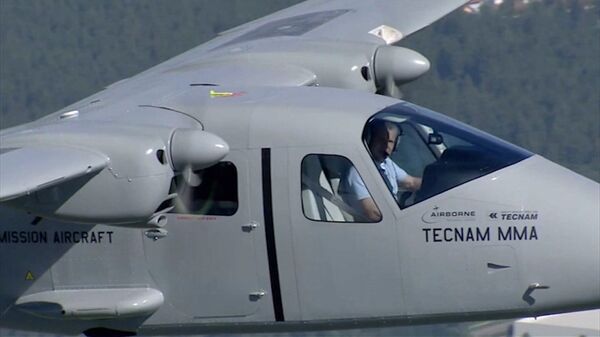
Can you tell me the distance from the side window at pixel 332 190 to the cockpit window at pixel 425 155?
190 millimetres

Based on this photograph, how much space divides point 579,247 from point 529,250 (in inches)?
12.1

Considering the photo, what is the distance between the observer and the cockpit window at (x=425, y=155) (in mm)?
9906

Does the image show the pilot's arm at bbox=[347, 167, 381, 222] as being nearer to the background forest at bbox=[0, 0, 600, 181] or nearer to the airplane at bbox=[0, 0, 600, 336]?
the airplane at bbox=[0, 0, 600, 336]

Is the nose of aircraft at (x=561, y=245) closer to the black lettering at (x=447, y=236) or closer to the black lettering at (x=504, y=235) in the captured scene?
the black lettering at (x=504, y=235)

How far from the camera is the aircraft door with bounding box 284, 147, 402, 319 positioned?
9.92 m

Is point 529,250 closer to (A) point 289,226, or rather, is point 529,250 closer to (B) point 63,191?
(A) point 289,226

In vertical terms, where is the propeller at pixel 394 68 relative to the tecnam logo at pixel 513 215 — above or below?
above

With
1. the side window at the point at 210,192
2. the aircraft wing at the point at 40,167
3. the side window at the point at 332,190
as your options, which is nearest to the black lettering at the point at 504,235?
the side window at the point at 332,190

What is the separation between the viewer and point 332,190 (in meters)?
9.98

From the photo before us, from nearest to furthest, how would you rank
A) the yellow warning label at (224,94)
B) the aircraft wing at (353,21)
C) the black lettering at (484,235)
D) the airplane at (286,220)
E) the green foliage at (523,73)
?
the airplane at (286,220), the black lettering at (484,235), the yellow warning label at (224,94), the aircraft wing at (353,21), the green foliage at (523,73)

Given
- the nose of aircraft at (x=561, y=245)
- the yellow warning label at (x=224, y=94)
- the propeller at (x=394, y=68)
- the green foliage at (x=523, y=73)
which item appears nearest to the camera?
the nose of aircraft at (x=561, y=245)

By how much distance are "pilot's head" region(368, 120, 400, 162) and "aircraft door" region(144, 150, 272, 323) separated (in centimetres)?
74

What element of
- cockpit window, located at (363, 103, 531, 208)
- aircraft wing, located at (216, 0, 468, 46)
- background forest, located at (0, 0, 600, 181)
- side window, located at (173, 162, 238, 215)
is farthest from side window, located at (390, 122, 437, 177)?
background forest, located at (0, 0, 600, 181)

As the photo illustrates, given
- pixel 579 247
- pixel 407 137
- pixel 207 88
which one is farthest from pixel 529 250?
pixel 207 88
